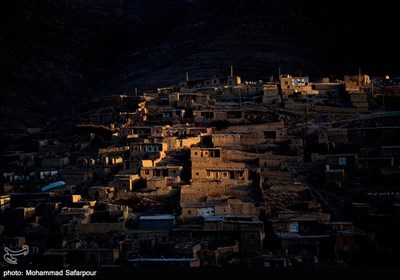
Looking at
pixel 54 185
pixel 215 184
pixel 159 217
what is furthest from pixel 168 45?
pixel 159 217

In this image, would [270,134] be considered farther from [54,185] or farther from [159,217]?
[54,185]

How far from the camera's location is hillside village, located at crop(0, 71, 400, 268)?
26250mm

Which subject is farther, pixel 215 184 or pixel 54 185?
pixel 54 185

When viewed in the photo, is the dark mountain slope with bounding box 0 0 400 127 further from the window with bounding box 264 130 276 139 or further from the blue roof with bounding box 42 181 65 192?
the blue roof with bounding box 42 181 65 192

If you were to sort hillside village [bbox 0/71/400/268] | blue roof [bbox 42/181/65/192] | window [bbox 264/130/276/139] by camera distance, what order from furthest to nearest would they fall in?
window [bbox 264/130/276/139] < blue roof [bbox 42/181/65/192] < hillside village [bbox 0/71/400/268]

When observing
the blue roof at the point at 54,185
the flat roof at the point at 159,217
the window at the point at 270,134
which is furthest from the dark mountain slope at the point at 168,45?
the flat roof at the point at 159,217

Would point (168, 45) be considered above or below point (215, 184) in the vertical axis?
above

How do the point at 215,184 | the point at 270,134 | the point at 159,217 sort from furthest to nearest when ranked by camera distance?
the point at 270,134 < the point at 215,184 < the point at 159,217

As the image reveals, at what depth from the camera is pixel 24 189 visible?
A: 32.8 m

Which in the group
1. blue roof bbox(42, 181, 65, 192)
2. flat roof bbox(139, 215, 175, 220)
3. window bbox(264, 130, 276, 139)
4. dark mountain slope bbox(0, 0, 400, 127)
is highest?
dark mountain slope bbox(0, 0, 400, 127)

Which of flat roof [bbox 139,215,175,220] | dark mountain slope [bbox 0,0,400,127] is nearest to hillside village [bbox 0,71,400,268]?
flat roof [bbox 139,215,175,220]

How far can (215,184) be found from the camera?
29828mm

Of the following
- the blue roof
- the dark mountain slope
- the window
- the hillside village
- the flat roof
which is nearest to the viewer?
the hillside village

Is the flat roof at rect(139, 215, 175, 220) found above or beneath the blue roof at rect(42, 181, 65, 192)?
beneath
